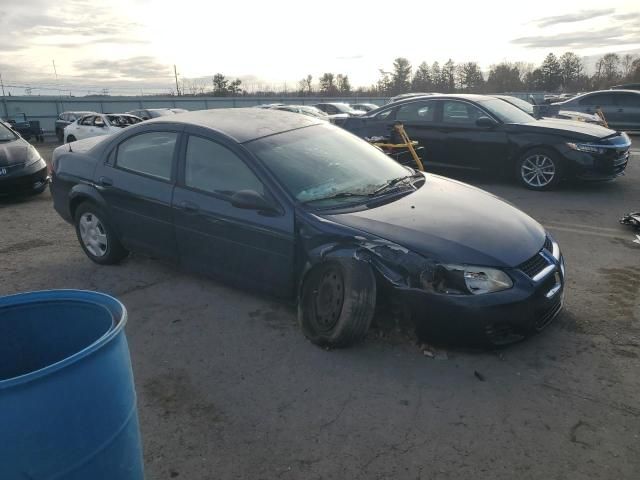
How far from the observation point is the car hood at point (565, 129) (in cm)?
794

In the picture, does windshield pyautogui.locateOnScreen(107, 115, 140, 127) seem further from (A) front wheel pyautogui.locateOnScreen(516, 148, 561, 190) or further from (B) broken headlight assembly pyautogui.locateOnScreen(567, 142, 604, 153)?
(B) broken headlight assembly pyautogui.locateOnScreen(567, 142, 604, 153)

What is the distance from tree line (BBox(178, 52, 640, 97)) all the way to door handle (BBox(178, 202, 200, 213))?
159 ft

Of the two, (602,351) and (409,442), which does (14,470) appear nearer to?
(409,442)

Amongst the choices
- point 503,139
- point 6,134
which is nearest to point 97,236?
point 6,134

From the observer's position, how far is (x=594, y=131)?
8.17 m

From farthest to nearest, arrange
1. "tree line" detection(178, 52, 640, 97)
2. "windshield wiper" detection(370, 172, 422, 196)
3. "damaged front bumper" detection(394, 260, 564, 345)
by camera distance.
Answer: "tree line" detection(178, 52, 640, 97) → "windshield wiper" detection(370, 172, 422, 196) → "damaged front bumper" detection(394, 260, 564, 345)

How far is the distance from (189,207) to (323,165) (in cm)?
114

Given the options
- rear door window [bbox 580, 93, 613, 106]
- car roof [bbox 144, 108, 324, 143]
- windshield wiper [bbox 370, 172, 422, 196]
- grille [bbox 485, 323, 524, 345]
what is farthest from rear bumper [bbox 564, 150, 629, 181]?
rear door window [bbox 580, 93, 613, 106]

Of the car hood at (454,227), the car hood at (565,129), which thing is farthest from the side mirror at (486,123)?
the car hood at (454,227)

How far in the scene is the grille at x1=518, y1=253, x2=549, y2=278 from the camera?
3.28 meters

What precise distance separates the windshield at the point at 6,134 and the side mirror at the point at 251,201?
697cm

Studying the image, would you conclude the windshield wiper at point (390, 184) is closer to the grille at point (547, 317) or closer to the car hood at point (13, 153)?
the grille at point (547, 317)

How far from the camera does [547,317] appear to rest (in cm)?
337

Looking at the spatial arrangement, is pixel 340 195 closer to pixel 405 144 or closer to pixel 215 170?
pixel 215 170
